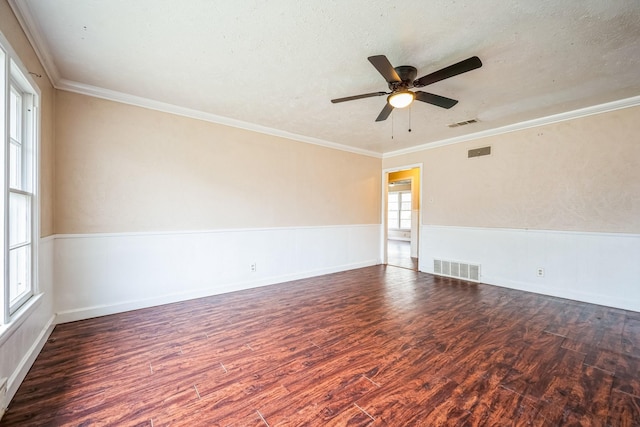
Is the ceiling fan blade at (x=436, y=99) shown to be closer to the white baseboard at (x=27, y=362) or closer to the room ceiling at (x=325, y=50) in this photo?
the room ceiling at (x=325, y=50)

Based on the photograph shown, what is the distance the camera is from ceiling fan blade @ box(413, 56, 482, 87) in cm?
200

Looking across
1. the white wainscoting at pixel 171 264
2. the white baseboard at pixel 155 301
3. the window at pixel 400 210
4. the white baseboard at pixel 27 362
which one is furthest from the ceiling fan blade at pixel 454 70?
the window at pixel 400 210

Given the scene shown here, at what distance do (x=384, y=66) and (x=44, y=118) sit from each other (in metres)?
3.15

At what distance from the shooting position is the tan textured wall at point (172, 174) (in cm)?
299

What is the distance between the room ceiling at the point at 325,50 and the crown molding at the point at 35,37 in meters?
0.01

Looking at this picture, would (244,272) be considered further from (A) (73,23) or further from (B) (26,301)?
(A) (73,23)

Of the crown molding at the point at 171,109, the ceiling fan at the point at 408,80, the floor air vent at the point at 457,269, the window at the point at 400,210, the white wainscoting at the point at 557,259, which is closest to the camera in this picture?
the ceiling fan at the point at 408,80

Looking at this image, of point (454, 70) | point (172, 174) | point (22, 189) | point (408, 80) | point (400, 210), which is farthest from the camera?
point (400, 210)

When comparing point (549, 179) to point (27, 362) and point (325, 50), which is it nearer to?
point (325, 50)

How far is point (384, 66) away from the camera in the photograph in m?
2.08

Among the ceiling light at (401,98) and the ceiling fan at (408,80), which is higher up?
the ceiling fan at (408,80)

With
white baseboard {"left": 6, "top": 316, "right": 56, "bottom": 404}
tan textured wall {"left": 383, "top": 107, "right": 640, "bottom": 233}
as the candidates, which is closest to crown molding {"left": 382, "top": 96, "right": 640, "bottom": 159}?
tan textured wall {"left": 383, "top": 107, "right": 640, "bottom": 233}

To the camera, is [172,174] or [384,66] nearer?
[384,66]

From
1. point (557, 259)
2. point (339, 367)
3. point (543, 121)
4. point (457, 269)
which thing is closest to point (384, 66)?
point (339, 367)
